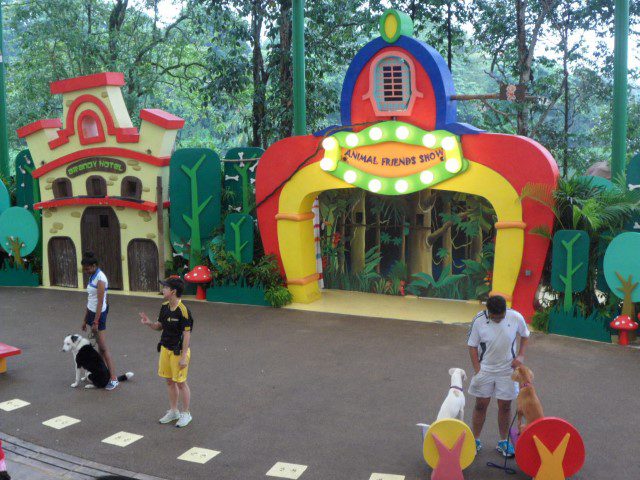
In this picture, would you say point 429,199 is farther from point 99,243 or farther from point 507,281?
point 99,243

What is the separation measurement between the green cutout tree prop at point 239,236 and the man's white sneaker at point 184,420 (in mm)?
5935

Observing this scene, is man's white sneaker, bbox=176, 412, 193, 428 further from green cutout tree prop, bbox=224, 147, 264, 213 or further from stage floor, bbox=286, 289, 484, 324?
green cutout tree prop, bbox=224, 147, 264, 213

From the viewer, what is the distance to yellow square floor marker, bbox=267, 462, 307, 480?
21.0ft

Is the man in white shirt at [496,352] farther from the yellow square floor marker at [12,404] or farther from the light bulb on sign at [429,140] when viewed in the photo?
the light bulb on sign at [429,140]

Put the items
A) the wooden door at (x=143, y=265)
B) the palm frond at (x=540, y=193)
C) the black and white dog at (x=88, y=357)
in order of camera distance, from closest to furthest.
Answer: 1. the black and white dog at (x=88, y=357)
2. the palm frond at (x=540, y=193)
3. the wooden door at (x=143, y=265)

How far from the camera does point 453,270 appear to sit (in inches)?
526

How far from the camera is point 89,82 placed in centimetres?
1408

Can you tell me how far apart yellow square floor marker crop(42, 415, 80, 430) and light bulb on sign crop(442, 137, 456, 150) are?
6853mm

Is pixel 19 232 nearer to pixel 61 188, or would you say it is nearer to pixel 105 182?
pixel 61 188

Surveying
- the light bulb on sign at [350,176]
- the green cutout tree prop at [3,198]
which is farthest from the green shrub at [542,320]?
the green cutout tree prop at [3,198]

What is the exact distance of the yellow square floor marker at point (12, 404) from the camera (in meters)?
8.14

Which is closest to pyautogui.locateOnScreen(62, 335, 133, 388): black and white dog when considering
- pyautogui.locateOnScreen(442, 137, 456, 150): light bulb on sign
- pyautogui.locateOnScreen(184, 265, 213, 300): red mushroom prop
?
pyautogui.locateOnScreen(184, 265, 213, 300): red mushroom prop

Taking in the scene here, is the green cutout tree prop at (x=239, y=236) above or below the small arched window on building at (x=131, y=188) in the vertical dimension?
below

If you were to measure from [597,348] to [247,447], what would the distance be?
5.70m
